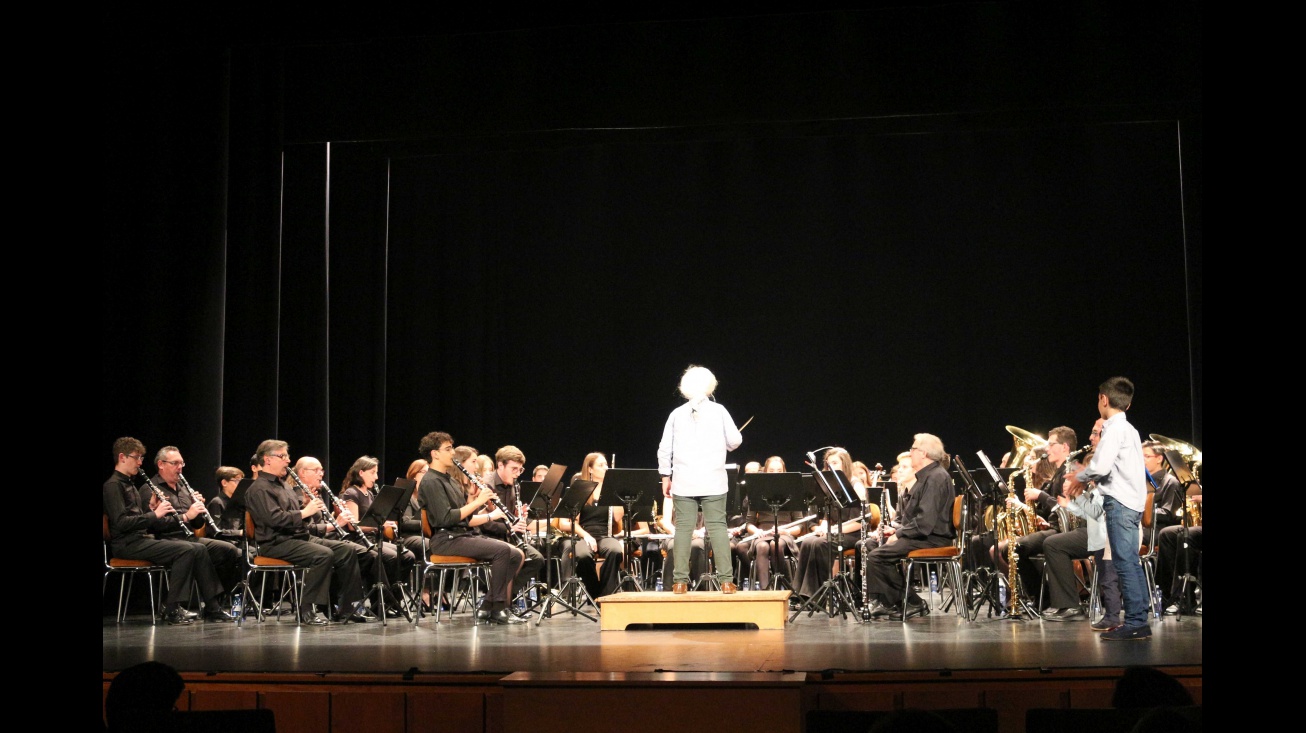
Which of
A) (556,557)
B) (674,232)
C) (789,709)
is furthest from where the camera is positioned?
(674,232)

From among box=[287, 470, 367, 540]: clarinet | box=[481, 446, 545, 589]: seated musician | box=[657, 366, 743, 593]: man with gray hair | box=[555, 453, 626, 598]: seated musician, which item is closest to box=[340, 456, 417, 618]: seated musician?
box=[287, 470, 367, 540]: clarinet

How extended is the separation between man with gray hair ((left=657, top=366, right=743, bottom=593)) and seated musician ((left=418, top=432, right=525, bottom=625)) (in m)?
1.17

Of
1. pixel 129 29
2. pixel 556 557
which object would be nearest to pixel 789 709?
pixel 129 29

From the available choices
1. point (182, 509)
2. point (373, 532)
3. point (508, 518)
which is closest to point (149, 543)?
point (182, 509)

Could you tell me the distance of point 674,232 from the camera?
500 inches

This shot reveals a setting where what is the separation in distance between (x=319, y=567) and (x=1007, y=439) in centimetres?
739

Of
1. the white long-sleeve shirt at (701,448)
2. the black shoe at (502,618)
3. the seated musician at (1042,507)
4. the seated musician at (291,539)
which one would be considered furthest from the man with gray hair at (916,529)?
the seated musician at (291,539)

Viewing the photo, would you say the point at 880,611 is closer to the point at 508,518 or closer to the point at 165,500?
the point at 508,518

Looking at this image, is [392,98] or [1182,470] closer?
[1182,470]

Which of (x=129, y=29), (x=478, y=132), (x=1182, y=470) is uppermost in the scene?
(x=478, y=132)

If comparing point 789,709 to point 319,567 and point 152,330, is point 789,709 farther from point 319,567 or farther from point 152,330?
point 152,330

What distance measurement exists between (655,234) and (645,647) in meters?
7.49

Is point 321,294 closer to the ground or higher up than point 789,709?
higher up

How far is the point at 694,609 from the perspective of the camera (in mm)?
6934
